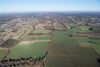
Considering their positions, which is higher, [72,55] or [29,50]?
[72,55]

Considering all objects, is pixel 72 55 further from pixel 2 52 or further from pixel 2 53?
pixel 2 52

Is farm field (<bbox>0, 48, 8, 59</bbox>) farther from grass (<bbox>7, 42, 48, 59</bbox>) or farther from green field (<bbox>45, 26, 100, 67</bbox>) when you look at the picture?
green field (<bbox>45, 26, 100, 67</bbox>)

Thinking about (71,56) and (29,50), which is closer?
(71,56)

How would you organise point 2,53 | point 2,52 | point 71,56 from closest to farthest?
point 71,56
point 2,53
point 2,52

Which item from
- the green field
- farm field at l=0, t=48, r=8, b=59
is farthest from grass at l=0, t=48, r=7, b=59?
the green field

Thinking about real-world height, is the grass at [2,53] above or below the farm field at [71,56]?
below

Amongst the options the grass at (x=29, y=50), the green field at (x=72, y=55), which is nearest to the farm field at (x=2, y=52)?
the grass at (x=29, y=50)

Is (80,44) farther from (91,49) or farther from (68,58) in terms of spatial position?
(68,58)

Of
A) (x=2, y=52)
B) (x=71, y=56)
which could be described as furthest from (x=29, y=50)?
(x=71, y=56)

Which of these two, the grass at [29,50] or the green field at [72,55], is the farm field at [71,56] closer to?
the green field at [72,55]
